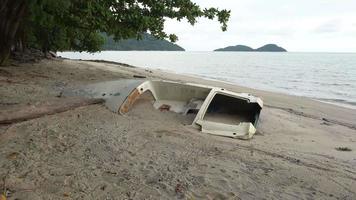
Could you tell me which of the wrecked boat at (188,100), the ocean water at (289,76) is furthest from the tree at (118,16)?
the ocean water at (289,76)

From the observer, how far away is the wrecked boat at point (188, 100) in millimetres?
8609

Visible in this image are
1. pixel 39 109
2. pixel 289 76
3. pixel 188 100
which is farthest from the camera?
pixel 289 76

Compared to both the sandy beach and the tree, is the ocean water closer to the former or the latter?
the tree

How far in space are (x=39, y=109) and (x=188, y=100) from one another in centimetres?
373

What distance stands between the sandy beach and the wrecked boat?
1.05ft

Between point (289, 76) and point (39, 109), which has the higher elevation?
point (39, 109)

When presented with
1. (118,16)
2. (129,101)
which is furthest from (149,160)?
(118,16)

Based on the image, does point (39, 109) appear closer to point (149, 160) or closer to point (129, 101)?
point (129, 101)

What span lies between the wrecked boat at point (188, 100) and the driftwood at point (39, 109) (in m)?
0.62

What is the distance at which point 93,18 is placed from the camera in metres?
12.0

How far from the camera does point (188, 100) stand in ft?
32.1

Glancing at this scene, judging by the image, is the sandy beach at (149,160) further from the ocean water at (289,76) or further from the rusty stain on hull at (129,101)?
the ocean water at (289,76)

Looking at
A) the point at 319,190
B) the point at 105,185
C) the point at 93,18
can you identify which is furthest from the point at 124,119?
the point at 93,18

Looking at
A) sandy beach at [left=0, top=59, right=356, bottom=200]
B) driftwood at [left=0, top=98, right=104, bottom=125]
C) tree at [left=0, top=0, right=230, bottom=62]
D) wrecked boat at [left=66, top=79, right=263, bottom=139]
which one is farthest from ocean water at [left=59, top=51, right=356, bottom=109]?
driftwood at [left=0, top=98, right=104, bottom=125]
